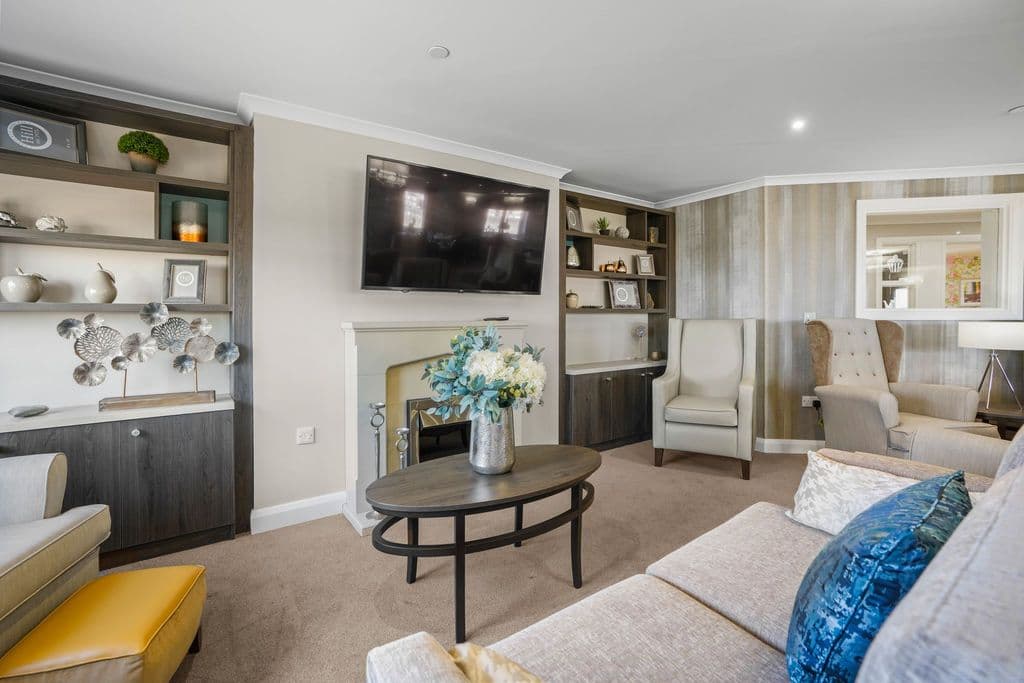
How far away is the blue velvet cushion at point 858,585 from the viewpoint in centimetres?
67

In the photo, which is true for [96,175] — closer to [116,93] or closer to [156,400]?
A: [116,93]

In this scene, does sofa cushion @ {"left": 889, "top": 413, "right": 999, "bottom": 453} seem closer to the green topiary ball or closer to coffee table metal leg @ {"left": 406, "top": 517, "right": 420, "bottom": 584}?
coffee table metal leg @ {"left": 406, "top": 517, "right": 420, "bottom": 584}

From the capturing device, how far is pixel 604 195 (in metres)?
4.46

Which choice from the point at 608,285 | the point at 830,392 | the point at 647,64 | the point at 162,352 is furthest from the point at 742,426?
the point at 162,352

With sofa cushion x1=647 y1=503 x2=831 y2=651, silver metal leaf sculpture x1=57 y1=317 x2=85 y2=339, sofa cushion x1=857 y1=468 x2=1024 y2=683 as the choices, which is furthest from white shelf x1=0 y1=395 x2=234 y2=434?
sofa cushion x1=857 y1=468 x2=1024 y2=683

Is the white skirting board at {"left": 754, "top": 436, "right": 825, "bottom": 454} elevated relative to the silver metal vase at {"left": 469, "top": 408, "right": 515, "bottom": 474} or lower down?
lower down

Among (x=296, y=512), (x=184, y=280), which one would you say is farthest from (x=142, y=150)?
(x=296, y=512)

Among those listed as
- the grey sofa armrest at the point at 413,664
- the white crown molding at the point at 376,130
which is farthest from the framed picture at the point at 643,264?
the grey sofa armrest at the point at 413,664

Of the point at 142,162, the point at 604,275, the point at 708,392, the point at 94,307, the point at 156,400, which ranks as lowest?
the point at 708,392

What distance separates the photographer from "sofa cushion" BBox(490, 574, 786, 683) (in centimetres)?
90

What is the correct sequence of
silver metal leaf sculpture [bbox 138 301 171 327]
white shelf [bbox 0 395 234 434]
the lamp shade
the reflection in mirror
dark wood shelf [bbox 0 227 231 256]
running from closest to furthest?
white shelf [bbox 0 395 234 434] → dark wood shelf [bbox 0 227 231 256] → silver metal leaf sculpture [bbox 138 301 171 327] → the lamp shade → the reflection in mirror

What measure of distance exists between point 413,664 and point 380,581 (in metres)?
1.49

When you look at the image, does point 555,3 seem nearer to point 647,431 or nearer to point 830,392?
point 830,392

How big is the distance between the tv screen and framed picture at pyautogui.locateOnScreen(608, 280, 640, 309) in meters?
1.23
